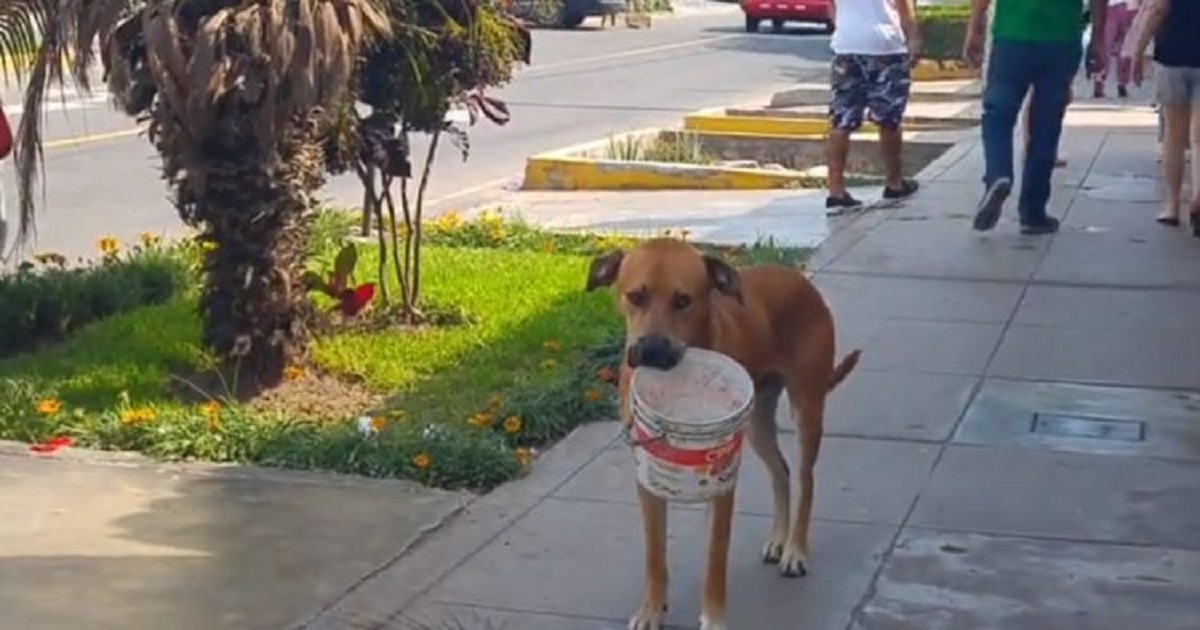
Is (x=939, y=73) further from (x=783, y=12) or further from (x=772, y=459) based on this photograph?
(x=772, y=459)

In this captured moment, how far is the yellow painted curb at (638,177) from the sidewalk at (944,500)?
498 centimetres

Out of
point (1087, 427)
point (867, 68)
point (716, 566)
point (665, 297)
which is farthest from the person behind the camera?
point (867, 68)

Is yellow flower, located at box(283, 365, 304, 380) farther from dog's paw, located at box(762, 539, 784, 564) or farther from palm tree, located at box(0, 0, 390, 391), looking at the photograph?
dog's paw, located at box(762, 539, 784, 564)

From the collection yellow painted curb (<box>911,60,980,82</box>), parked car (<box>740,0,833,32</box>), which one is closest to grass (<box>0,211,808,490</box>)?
yellow painted curb (<box>911,60,980,82</box>)

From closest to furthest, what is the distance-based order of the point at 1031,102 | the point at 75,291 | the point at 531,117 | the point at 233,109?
1. the point at 233,109
2. the point at 75,291
3. the point at 1031,102
4. the point at 531,117

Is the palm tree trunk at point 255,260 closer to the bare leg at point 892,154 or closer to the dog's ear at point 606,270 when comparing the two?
the dog's ear at point 606,270

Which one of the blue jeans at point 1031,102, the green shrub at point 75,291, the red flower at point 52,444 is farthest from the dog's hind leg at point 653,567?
the blue jeans at point 1031,102

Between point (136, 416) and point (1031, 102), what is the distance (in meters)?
6.37

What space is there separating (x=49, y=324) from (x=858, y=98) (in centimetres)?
560

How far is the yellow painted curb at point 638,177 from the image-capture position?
51.1 ft

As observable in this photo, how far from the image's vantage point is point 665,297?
4.93 metres

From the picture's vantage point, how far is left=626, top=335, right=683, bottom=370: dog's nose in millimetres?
4824

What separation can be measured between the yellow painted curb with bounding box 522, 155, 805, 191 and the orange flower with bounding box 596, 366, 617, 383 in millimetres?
7362

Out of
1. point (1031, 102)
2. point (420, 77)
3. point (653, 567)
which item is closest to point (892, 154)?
point (1031, 102)
